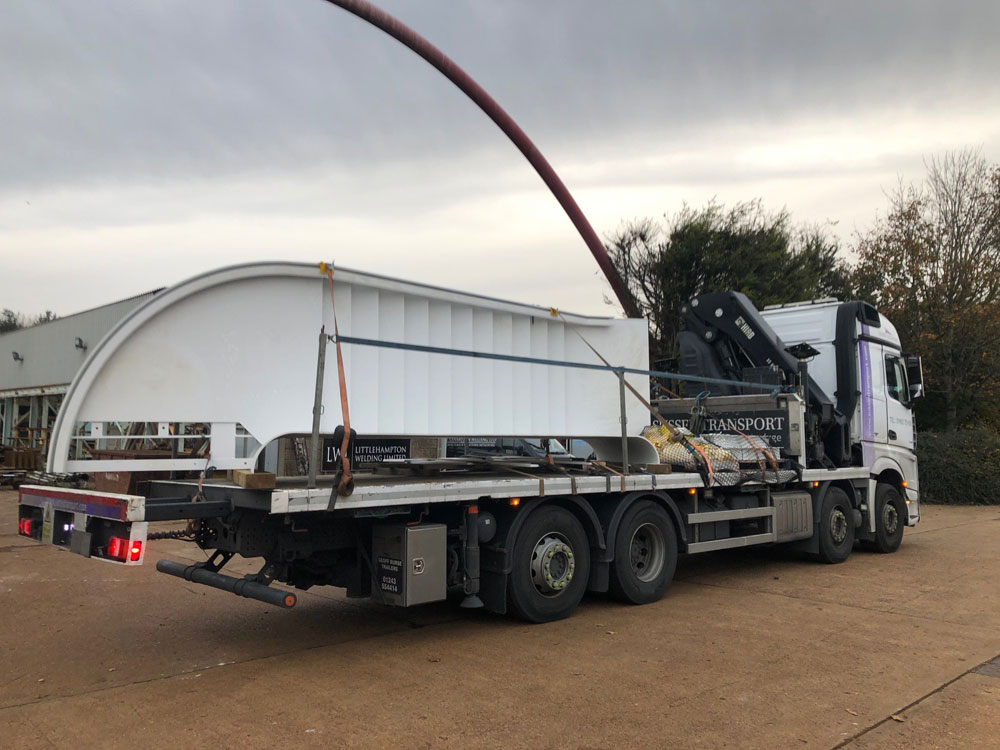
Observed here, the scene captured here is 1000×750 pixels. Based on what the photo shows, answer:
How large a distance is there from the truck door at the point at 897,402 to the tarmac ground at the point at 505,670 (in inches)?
113

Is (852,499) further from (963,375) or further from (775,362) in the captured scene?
(963,375)

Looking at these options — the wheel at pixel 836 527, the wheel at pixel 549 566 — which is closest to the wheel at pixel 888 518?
the wheel at pixel 836 527

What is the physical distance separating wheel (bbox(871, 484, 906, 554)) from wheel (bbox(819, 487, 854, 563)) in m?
0.66

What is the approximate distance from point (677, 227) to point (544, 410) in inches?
830

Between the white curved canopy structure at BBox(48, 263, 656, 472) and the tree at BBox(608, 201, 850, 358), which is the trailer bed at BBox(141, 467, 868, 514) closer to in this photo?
the white curved canopy structure at BBox(48, 263, 656, 472)

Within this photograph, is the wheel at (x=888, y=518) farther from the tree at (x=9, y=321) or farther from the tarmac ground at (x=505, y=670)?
the tree at (x=9, y=321)

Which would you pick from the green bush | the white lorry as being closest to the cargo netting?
the white lorry

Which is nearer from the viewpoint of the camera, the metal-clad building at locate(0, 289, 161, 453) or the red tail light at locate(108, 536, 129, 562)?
the red tail light at locate(108, 536, 129, 562)

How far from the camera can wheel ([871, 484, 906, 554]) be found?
11.0 meters

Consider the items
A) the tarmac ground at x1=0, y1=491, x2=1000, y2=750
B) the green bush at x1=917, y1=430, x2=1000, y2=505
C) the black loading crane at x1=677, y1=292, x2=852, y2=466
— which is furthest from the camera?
the green bush at x1=917, y1=430, x2=1000, y2=505

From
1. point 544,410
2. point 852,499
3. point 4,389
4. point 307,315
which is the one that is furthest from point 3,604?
point 4,389

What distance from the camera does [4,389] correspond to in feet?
108

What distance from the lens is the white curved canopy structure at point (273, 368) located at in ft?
18.0

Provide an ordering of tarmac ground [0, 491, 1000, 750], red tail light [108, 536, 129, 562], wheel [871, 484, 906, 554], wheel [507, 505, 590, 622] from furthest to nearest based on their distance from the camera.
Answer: wheel [871, 484, 906, 554]
wheel [507, 505, 590, 622]
red tail light [108, 536, 129, 562]
tarmac ground [0, 491, 1000, 750]
